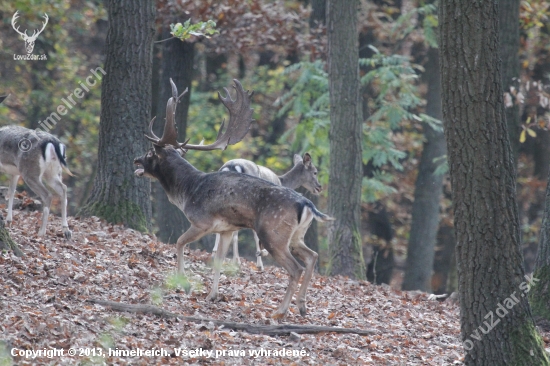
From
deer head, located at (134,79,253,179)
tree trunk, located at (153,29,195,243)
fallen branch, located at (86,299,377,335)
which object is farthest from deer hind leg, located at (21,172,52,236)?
tree trunk, located at (153,29,195,243)

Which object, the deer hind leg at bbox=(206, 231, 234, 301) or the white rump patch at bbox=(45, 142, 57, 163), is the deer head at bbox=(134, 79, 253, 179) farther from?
the deer hind leg at bbox=(206, 231, 234, 301)

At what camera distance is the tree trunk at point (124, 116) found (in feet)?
41.4

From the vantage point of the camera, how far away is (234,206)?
951cm

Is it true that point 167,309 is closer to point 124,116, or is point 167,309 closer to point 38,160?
point 38,160

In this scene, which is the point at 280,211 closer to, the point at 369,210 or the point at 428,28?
the point at 428,28

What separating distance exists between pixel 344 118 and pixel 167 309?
7.75 meters

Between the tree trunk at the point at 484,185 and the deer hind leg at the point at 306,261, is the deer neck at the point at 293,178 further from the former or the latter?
the tree trunk at the point at 484,185

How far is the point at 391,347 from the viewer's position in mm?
8586

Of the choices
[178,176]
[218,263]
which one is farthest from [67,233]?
[218,263]

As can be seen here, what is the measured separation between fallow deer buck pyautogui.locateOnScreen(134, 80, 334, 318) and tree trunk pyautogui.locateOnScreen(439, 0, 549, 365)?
2336 millimetres

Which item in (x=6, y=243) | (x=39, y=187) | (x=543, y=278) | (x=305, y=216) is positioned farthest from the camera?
(x=39, y=187)

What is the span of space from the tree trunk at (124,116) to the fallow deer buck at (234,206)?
1.66 m

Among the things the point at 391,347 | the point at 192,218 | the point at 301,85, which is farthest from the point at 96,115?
the point at 391,347

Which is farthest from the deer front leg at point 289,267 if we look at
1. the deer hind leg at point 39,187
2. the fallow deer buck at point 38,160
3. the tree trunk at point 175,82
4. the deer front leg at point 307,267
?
the tree trunk at point 175,82
